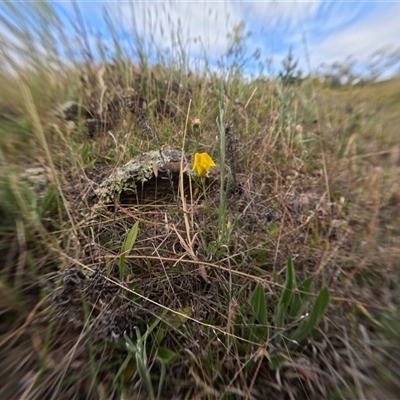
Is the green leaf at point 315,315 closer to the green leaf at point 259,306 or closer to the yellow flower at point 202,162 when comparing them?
the green leaf at point 259,306

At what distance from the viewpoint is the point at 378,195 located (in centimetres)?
126

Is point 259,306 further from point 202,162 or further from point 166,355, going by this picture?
point 202,162

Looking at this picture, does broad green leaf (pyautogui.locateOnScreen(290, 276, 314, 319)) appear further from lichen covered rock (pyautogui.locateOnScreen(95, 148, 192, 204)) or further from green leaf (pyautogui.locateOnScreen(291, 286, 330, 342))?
lichen covered rock (pyautogui.locateOnScreen(95, 148, 192, 204))

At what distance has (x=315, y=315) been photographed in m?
0.71

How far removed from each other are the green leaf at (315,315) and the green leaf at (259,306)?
0.23 feet

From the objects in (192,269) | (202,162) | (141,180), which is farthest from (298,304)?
(141,180)

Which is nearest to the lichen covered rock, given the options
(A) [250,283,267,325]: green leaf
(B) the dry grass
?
(B) the dry grass

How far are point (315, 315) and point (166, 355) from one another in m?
0.31

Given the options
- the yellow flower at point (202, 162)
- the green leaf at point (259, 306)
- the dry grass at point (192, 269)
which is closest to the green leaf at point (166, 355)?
the dry grass at point (192, 269)

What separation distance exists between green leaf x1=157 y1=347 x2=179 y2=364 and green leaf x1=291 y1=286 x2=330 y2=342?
249mm

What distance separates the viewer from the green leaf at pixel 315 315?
71cm

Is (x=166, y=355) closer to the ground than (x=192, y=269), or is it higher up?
closer to the ground

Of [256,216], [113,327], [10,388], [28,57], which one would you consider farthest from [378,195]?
[28,57]

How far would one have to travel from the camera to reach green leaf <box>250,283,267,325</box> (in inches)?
28.2
